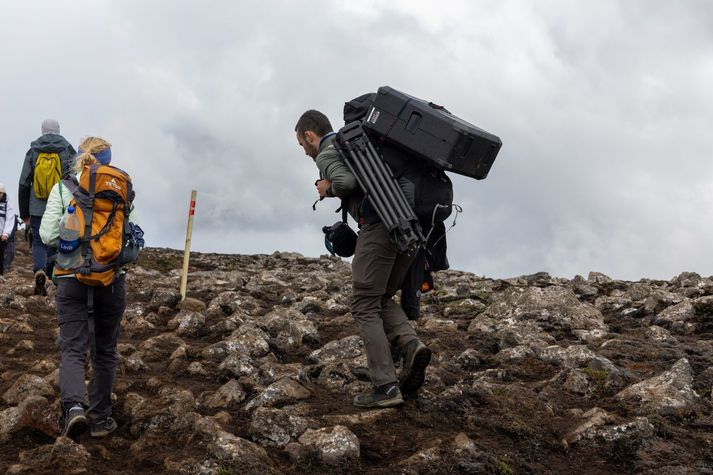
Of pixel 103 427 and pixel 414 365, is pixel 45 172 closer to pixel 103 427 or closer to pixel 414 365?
pixel 103 427

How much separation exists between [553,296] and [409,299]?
609 cm

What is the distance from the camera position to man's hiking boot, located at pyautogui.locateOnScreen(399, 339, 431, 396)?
9.29m

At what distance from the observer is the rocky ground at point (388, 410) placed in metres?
8.31

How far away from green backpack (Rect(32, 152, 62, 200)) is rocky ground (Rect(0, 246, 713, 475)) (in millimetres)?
2434

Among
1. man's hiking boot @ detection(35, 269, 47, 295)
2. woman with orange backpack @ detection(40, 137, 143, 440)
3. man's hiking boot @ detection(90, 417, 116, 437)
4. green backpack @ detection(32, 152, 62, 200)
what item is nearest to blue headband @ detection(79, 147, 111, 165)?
woman with orange backpack @ detection(40, 137, 143, 440)

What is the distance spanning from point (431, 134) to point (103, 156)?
358cm

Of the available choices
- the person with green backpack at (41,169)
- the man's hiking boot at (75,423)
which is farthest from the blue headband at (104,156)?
the person with green backpack at (41,169)

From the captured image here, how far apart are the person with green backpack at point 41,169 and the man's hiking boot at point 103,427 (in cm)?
722

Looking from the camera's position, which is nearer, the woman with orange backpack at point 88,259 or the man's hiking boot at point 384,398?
the woman with orange backpack at point 88,259

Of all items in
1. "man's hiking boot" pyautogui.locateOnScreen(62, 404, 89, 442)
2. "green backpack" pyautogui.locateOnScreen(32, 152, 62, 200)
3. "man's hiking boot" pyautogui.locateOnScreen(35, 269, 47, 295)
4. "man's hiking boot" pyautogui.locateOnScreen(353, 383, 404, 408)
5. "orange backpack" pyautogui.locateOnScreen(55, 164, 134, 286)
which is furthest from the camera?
"man's hiking boot" pyautogui.locateOnScreen(35, 269, 47, 295)

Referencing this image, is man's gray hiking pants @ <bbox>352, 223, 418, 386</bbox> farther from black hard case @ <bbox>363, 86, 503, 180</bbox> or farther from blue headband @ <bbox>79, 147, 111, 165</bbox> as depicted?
blue headband @ <bbox>79, 147, 111, 165</bbox>

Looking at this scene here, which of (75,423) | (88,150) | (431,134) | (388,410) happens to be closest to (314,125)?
(431,134)

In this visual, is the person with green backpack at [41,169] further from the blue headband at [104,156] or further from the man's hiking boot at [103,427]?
the man's hiking boot at [103,427]

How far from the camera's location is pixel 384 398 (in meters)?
9.37
